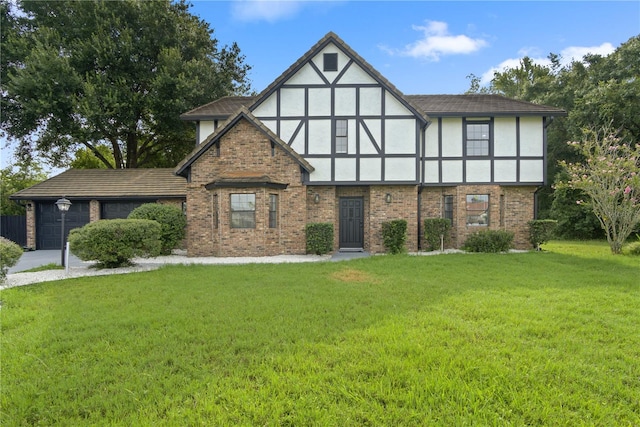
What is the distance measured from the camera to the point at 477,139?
14344mm

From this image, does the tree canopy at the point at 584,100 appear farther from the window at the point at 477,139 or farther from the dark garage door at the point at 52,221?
→ the dark garage door at the point at 52,221

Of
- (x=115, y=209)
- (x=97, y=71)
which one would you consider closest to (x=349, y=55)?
(x=115, y=209)

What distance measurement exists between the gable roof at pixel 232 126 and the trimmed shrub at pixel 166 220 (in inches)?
65.3

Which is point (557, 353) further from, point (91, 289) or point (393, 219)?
point (393, 219)

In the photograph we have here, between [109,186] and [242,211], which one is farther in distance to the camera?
[109,186]

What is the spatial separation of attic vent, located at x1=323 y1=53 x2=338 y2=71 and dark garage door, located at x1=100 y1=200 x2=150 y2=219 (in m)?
11.3

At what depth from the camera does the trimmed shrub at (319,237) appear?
40.9 ft

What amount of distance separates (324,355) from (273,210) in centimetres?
950

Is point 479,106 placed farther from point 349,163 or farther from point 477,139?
point 349,163

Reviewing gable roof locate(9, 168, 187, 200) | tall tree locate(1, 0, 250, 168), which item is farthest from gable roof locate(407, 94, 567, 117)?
tall tree locate(1, 0, 250, 168)

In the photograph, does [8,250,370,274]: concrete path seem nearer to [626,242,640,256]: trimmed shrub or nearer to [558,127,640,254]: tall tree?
[558,127,640,254]: tall tree

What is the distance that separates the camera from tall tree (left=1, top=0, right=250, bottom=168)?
17.3 metres

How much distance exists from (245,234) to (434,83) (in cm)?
1800

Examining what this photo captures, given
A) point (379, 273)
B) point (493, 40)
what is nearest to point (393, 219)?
point (379, 273)
